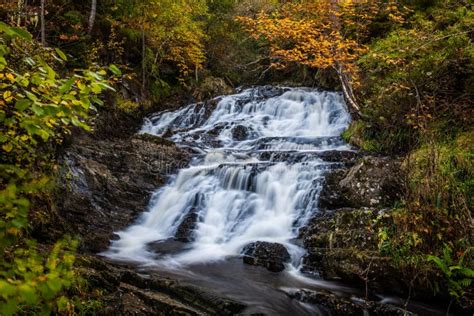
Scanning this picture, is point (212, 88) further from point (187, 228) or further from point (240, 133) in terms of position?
point (187, 228)

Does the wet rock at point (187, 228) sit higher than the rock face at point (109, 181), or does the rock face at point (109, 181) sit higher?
the rock face at point (109, 181)

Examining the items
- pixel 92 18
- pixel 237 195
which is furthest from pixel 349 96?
pixel 92 18

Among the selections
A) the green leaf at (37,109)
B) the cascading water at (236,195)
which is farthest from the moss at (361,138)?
the green leaf at (37,109)

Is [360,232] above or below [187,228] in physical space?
above

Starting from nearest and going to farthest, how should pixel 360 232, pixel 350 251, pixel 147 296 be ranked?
Answer: pixel 147 296
pixel 350 251
pixel 360 232

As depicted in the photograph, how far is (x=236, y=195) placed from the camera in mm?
8945

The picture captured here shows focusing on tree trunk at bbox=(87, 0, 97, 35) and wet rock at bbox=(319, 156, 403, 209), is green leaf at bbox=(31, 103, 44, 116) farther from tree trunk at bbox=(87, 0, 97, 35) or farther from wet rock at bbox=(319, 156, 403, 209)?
tree trunk at bbox=(87, 0, 97, 35)

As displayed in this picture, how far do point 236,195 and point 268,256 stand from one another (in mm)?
2492

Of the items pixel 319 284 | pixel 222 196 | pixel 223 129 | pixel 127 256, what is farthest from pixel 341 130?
pixel 127 256

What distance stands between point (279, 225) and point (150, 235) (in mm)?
2749

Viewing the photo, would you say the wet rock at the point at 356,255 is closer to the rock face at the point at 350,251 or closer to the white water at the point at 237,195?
the rock face at the point at 350,251

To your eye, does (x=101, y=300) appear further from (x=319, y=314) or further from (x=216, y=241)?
(x=216, y=241)

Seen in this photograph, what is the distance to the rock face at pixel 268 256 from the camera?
641 cm

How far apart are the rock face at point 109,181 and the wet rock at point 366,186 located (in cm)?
428
